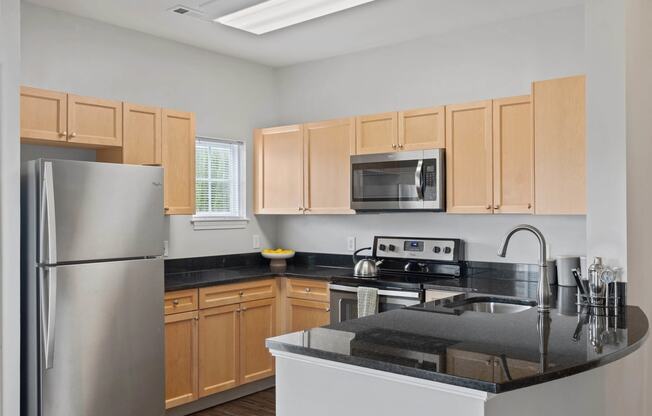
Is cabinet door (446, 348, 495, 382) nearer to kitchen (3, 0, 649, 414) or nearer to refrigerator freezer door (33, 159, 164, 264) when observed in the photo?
kitchen (3, 0, 649, 414)

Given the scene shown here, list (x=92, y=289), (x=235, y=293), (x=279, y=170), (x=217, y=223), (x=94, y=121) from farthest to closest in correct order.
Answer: (x=279, y=170) < (x=217, y=223) < (x=235, y=293) < (x=94, y=121) < (x=92, y=289)

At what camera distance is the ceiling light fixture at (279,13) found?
3.59m

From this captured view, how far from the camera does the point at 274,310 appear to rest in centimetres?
471

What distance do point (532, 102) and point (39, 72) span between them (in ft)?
10.6

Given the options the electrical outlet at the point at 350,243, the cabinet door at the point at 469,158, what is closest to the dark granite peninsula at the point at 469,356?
the cabinet door at the point at 469,158

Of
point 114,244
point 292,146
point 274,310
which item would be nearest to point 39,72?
point 114,244

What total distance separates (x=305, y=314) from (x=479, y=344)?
2.74 m

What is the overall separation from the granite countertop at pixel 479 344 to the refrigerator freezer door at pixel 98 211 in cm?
167

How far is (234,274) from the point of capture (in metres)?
4.58

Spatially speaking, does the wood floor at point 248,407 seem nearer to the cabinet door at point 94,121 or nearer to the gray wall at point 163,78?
the gray wall at point 163,78

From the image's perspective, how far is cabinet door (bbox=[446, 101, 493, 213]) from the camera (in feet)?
12.8

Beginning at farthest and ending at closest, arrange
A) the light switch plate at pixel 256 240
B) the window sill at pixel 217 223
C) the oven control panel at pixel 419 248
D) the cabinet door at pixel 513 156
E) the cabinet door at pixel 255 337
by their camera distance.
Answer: the light switch plate at pixel 256 240
the window sill at pixel 217 223
the cabinet door at pixel 255 337
the oven control panel at pixel 419 248
the cabinet door at pixel 513 156

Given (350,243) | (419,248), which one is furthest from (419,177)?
(350,243)

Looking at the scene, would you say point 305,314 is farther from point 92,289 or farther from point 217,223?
point 92,289
